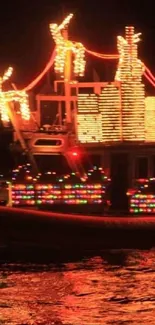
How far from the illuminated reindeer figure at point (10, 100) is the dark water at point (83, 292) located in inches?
238

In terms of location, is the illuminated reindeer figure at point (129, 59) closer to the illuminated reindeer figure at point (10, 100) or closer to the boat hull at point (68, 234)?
the illuminated reindeer figure at point (10, 100)

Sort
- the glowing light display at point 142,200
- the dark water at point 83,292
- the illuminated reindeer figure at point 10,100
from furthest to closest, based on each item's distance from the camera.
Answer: the illuminated reindeer figure at point 10,100 → the glowing light display at point 142,200 → the dark water at point 83,292

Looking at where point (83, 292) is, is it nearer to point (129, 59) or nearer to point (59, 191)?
point (59, 191)

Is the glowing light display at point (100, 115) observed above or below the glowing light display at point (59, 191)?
above

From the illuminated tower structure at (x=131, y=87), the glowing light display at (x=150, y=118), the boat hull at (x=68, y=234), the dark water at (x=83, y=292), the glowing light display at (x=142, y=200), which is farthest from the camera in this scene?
the glowing light display at (x=150, y=118)

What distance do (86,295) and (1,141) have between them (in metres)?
16.6

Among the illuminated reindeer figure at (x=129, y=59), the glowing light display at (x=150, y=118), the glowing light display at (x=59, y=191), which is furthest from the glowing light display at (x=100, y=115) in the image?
the glowing light display at (x=59, y=191)

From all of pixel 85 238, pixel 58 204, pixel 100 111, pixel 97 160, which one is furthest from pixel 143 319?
pixel 97 160

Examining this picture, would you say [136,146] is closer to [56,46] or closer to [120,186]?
[120,186]

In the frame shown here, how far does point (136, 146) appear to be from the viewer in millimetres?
23219

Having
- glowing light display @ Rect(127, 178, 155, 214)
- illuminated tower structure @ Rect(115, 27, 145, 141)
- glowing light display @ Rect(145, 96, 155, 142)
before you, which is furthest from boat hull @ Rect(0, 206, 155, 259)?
glowing light display @ Rect(145, 96, 155, 142)

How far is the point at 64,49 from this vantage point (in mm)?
23125

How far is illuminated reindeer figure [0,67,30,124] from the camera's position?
2214cm

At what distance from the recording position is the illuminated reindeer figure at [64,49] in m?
23.0
